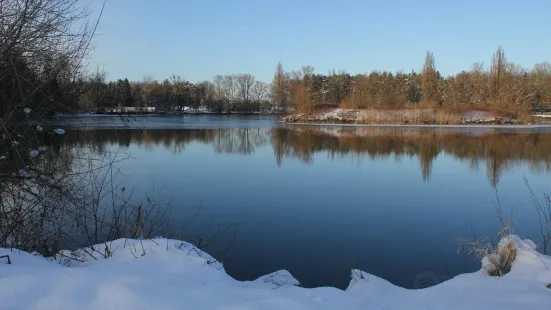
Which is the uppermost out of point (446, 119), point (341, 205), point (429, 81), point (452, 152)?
point (429, 81)

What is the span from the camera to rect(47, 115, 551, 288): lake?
178 inches

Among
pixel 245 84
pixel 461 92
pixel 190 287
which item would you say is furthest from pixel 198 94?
pixel 190 287

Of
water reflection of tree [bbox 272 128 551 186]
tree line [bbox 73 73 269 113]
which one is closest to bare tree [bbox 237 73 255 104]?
tree line [bbox 73 73 269 113]

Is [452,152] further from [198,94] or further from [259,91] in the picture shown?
[259,91]

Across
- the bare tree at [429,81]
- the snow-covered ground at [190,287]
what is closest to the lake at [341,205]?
the snow-covered ground at [190,287]

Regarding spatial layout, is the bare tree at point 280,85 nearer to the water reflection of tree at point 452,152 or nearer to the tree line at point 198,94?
the tree line at point 198,94

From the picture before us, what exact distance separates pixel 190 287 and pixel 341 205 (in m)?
4.54

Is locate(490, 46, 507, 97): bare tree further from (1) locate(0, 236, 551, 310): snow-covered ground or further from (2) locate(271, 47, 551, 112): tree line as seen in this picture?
(1) locate(0, 236, 551, 310): snow-covered ground

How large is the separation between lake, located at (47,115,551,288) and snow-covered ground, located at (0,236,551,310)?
0.80 metres

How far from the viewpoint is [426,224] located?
5824mm

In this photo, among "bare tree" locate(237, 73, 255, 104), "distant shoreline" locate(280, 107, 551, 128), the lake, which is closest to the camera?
the lake

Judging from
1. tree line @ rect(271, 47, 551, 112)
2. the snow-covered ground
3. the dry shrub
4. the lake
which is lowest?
the lake

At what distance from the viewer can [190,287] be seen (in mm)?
2691

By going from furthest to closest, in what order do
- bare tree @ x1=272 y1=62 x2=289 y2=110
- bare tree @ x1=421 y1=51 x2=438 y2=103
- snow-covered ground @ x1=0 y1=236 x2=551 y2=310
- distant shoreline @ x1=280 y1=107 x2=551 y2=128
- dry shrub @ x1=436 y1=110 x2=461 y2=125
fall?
bare tree @ x1=272 y1=62 x2=289 y2=110 < bare tree @ x1=421 y1=51 x2=438 y2=103 < distant shoreline @ x1=280 y1=107 x2=551 y2=128 < dry shrub @ x1=436 y1=110 x2=461 y2=125 < snow-covered ground @ x1=0 y1=236 x2=551 y2=310
